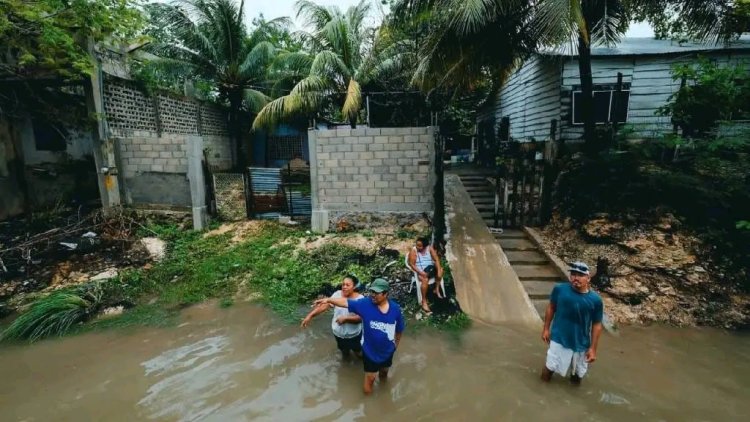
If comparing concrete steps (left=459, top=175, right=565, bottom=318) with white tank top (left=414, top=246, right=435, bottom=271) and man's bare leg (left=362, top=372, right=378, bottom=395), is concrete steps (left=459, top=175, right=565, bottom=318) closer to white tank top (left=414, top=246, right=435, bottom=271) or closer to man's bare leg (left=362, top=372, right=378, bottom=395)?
white tank top (left=414, top=246, right=435, bottom=271)

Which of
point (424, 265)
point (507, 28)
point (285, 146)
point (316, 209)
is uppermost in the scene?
point (507, 28)

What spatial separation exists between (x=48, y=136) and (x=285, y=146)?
9.27m

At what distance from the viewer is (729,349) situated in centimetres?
484

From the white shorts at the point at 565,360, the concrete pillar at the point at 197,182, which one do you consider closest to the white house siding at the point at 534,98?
the white shorts at the point at 565,360

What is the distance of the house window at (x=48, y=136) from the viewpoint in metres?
9.99

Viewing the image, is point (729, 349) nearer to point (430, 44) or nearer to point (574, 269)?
point (574, 269)

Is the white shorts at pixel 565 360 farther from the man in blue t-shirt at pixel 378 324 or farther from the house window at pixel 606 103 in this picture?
the house window at pixel 606 103

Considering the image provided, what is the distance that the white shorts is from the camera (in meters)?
3.94

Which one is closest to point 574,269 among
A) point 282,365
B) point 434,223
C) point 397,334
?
point 397,334

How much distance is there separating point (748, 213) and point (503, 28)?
575 cm

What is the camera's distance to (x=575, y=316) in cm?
376

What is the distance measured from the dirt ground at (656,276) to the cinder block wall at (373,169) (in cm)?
328

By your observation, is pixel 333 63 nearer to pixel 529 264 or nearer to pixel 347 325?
pixel 529 264

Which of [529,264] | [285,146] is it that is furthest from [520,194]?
[285,146]
